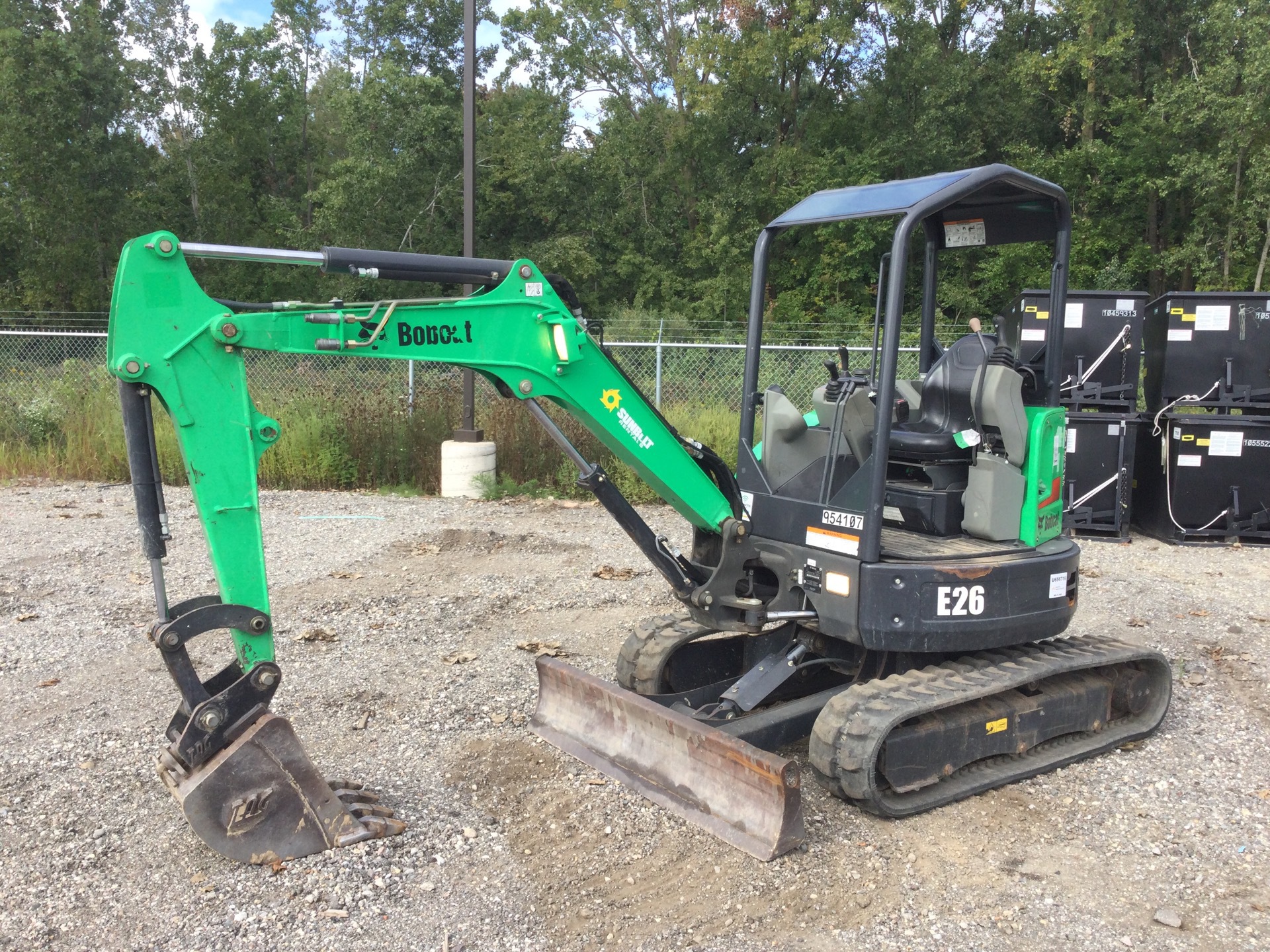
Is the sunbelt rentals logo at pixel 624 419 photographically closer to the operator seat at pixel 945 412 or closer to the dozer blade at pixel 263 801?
the operator seat at pixel 945 412

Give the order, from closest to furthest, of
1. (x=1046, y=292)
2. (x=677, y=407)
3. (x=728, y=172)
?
(x=1046, y=292), (x=677, y=407), (x=728, y=172)

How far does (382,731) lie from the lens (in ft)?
16.6

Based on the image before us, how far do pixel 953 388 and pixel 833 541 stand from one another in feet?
3.77

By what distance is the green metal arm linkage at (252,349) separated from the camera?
3.46 m

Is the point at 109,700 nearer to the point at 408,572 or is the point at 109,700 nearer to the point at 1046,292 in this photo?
the point at 408,572

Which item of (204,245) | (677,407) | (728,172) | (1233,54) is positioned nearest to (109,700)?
(204,245)

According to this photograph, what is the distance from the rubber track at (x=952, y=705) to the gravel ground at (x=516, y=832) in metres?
0.10

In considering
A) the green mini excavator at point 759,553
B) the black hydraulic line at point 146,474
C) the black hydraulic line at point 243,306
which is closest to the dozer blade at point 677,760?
the green mini excavator at point 759,553

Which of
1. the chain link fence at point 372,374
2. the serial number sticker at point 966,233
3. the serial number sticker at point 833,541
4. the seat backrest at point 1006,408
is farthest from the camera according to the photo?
the chain link fence at point 372,374

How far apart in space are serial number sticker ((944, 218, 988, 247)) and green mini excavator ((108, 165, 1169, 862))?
2 cm

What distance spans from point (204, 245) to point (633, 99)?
3425 cm

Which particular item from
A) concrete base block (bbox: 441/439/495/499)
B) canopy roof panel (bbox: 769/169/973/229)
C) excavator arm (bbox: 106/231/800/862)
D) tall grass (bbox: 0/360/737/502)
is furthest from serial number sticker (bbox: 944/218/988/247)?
concrete base block (bbox: 441/439/495/499)

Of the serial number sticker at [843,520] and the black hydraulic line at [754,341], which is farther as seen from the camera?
the black hydraulic line at [754,341]

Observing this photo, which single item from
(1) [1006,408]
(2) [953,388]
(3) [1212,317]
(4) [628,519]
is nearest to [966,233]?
(2) [953,388]
